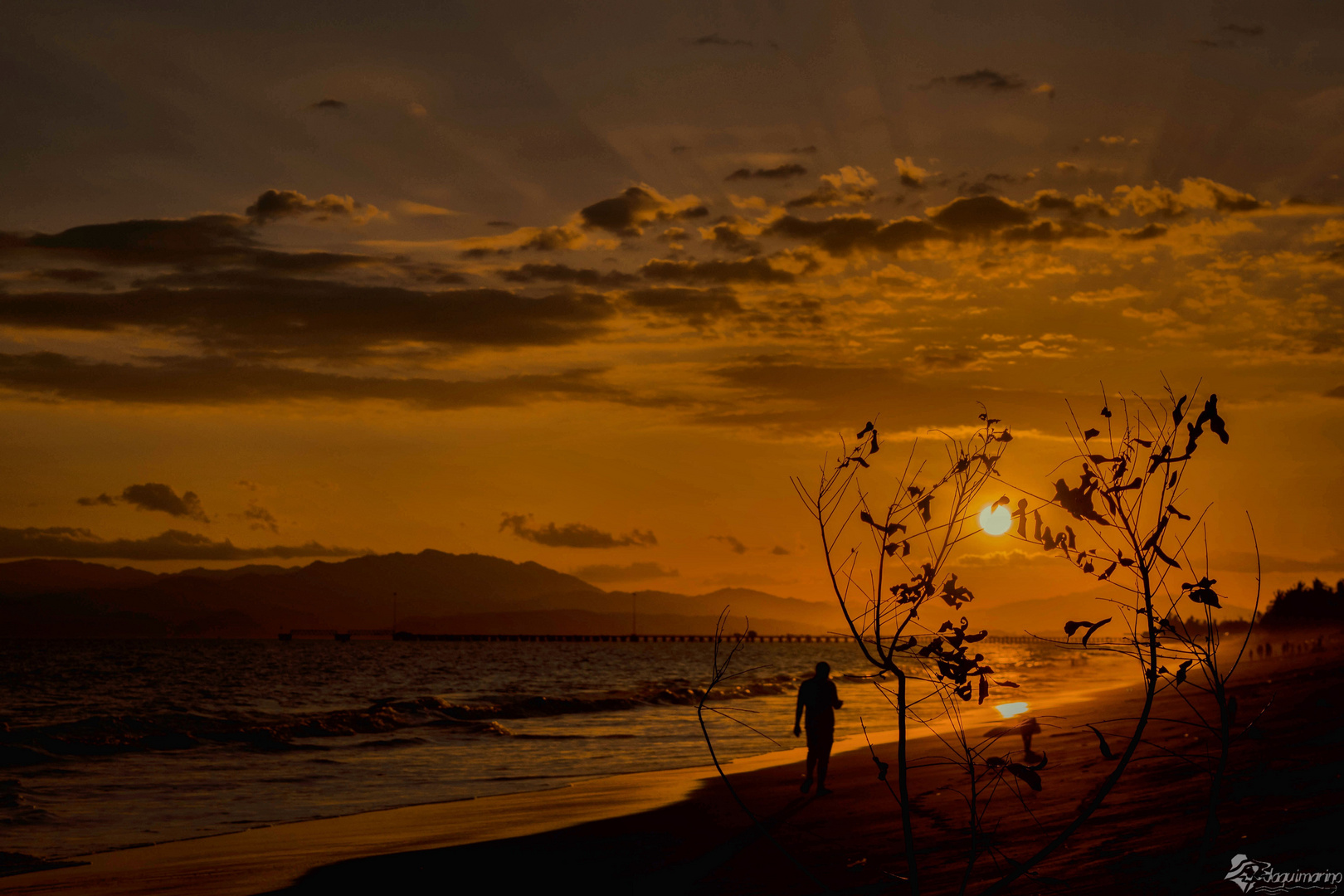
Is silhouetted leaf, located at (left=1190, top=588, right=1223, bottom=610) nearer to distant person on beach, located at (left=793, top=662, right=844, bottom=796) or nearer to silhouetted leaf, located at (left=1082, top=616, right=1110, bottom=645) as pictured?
silhouetted leaf, located at (left=1082, top=616, right=1110, bottom=645)

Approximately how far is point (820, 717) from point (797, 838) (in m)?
3.59

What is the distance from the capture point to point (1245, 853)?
8047 millimetres

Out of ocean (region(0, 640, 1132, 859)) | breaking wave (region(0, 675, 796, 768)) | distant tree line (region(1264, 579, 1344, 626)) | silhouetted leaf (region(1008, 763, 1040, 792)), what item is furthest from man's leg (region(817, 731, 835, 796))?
distant tree line (region(1264, 579, 1344, 626))

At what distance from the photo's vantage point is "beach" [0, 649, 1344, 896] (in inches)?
345

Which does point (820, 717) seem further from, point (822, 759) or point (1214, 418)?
point (1214, 418)

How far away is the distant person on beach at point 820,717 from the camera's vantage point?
16.1 metres

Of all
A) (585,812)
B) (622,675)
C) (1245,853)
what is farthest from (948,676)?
(622,675)

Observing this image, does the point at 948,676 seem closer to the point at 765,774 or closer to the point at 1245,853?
the point at 1245,853

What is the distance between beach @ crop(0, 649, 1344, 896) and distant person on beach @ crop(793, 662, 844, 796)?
0.53 m

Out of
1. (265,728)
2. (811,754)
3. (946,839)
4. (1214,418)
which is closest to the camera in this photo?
(1214,418)

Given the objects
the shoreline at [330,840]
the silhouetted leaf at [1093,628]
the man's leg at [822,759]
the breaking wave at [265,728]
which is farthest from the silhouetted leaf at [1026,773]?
the breaking wave at [265,728]

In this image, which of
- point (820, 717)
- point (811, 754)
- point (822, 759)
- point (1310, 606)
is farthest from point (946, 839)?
point (1310, 606)

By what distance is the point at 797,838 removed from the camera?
41.1ft

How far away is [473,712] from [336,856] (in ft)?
93.2
